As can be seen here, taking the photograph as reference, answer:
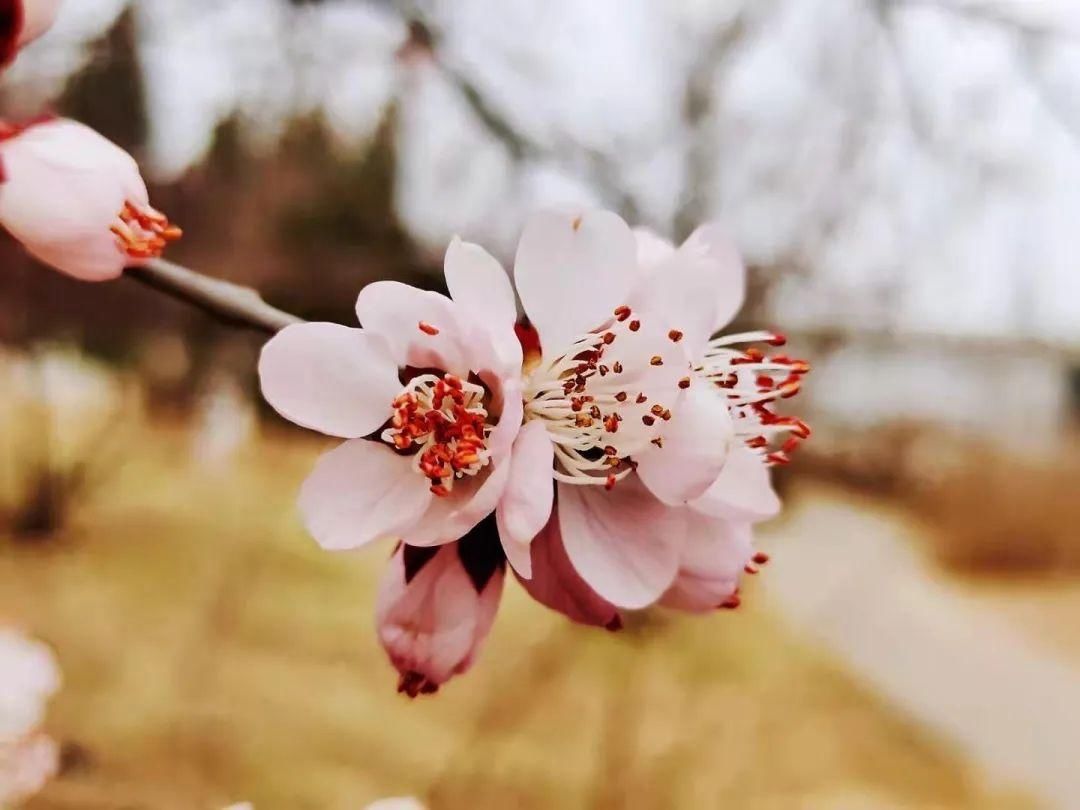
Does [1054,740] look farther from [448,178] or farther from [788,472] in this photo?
[448,178]

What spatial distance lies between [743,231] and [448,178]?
21 centimetres

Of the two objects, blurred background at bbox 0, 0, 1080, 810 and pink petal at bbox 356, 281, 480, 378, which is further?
blurred background at bbox 0, 0, 1080, 810

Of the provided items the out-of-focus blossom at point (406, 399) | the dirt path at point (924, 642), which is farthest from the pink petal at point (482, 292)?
the dirt path at point (924, 642)

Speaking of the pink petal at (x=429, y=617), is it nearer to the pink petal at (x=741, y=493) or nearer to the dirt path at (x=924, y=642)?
the pink petal at (x=741, y=493)

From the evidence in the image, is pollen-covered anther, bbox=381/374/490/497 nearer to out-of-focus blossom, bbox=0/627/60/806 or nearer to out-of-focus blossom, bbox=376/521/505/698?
out-of-focus blossom, bbox=376/521/505/698

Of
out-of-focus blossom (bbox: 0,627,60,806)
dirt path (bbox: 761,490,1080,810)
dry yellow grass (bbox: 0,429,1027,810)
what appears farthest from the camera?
dirt path (bbox: 761,490,1080,810)

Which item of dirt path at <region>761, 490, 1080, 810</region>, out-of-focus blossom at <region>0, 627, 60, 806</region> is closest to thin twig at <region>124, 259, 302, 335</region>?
out-of-focus blossom at <region>0, 627, 60, 806</region>

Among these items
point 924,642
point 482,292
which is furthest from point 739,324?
point 482,292

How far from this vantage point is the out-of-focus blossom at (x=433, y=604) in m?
0.16

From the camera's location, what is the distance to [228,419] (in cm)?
52

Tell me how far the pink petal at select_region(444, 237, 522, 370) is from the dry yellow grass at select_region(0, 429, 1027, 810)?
269 millimetres

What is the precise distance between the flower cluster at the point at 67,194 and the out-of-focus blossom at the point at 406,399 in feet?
0.10

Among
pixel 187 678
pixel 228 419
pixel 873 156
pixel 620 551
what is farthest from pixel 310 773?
pixel 873 156

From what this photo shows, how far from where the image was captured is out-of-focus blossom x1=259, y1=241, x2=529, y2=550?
0.14 metres
